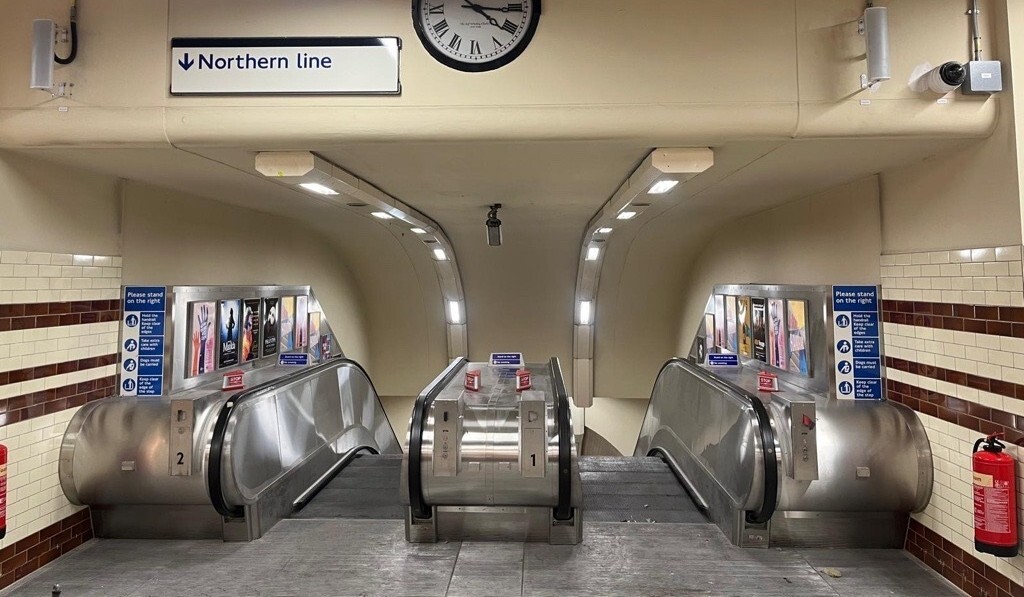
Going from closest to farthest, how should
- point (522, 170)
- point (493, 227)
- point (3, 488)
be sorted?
1. point (3, 488)
2. point (522, 170)
3. point (493, 227)

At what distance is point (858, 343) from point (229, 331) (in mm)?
5365

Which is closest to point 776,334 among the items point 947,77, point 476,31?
point 947,77

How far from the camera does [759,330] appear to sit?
17.6 ft

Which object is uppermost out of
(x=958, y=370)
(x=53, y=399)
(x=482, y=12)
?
(x=482, y=12)

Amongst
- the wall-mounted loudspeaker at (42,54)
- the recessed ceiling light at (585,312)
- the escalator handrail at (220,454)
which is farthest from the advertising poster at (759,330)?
the wall-mounted loudspeaker at (42,54)

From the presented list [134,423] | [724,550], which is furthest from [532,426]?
[134,423]

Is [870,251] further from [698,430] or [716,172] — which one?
[698,430]

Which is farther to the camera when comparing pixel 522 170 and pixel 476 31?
pixel 522 170

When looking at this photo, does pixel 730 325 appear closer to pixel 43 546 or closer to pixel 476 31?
pixel 476 31

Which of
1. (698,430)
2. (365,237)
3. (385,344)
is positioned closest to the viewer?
(698,430)

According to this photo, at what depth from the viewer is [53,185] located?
3.36 m

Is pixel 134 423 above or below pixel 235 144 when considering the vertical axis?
below

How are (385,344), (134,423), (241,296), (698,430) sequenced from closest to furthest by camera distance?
(134,423) < (698,430) < (241,296) < (385,344)

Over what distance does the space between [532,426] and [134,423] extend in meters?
2.72
